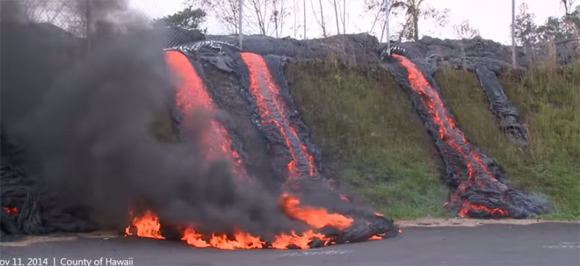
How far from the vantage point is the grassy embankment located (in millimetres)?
14930

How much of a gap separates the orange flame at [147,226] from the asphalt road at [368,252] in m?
0.37

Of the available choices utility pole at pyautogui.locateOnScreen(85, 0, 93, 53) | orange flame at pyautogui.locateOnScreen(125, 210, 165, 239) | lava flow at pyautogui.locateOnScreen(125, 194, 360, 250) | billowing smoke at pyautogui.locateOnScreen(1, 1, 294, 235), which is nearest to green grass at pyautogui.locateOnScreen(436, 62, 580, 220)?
lava flow at pyautogui.locateOnScreen(125, 194, 360, 250)

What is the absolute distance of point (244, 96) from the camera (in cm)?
1505

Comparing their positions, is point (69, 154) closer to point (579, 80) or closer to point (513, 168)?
point (513, 168)

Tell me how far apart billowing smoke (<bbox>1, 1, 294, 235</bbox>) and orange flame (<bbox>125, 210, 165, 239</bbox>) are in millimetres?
197

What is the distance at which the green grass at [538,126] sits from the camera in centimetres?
1514

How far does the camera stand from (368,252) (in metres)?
9.48

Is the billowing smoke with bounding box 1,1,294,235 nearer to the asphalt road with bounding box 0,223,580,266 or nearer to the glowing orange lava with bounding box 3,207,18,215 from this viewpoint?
the glowing orange lava with bounding box 3,207,18,215

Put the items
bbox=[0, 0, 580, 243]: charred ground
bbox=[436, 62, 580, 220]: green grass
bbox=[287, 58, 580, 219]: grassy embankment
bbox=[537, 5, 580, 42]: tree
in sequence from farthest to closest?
1. bbox=[537, 5, 580, 42]: tree
2. bbox=[436, 62, 580, 220]: green grass
3. bbox=[287, 58, 580, 219]: grassy embankment
4. bbox=[0, 0, 580, 243]: charred ground

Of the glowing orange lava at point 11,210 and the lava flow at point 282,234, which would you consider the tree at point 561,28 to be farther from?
the glowing orange lava at point 11,210

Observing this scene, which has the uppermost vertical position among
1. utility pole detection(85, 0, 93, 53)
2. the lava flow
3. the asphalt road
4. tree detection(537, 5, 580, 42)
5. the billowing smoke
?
tree detection(537, 5, 580, 42)

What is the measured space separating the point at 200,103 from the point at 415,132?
542 cm

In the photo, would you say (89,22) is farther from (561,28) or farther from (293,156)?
(561,28)

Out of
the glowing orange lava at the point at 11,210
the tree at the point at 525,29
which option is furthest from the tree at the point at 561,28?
the glowing orange lava at the point at 11,210
